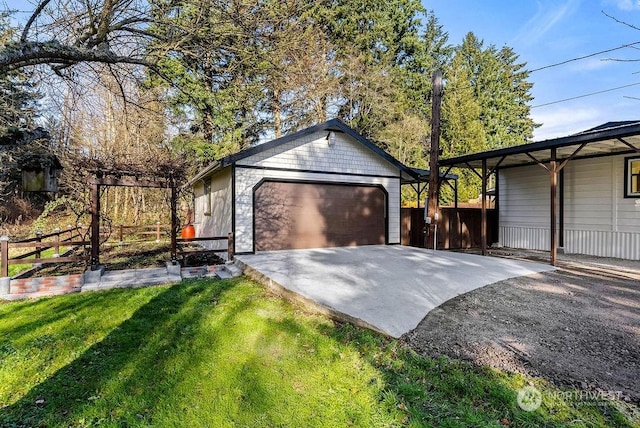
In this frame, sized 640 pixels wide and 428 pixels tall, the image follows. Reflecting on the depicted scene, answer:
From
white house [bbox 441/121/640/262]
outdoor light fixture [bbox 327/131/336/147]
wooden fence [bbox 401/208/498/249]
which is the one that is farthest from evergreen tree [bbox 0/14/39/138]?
wooden fence [bbox 401/208/498/249]

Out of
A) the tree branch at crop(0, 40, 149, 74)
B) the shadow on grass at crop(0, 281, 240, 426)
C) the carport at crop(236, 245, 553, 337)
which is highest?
the tree branch at crop(0, 40, 149, 74)

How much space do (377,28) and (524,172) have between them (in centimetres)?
1365

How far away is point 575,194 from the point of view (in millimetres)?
10023

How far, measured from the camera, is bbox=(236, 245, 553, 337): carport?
4484mm

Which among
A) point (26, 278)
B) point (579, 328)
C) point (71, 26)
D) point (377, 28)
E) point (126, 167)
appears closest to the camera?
point (579, 328)

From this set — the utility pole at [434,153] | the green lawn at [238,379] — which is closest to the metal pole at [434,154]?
the utility pole at [434,153]

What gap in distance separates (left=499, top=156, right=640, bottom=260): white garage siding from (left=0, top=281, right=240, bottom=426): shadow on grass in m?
10.4

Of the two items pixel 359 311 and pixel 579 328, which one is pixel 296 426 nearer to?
pixel 359 311

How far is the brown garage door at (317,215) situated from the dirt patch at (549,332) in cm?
519

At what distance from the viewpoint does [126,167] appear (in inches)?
287

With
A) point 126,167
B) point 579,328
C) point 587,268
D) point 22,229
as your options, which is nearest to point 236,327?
point 579,328

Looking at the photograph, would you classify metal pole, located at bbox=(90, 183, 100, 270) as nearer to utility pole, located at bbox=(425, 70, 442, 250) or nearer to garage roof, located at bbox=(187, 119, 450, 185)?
garage roof, located at bbox=(187, 119, 450, 185)

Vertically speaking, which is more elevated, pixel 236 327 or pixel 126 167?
pixel 126 167

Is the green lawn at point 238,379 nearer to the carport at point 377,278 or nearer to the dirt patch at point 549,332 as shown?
the dirt patch at point 549,332
